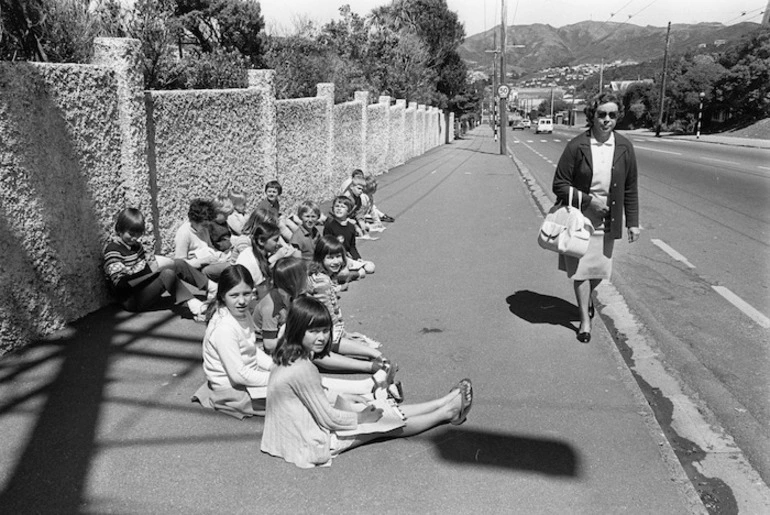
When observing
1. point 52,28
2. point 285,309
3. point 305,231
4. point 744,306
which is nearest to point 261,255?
point 285,309

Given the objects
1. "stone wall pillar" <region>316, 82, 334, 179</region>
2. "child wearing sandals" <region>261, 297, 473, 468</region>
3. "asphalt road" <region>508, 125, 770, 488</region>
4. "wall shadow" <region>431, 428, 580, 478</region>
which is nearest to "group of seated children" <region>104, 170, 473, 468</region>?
"child wearing sandals" <region>261, 297, 473, 468</region>

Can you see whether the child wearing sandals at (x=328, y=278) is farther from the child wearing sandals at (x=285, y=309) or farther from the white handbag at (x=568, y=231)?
the white handbag at (x=568, y=231)

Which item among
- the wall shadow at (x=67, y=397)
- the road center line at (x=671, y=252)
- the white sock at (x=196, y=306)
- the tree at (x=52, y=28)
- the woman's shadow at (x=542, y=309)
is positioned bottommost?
the wall shadow at (x=67, y=397)

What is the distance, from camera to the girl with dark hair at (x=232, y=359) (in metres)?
4.04

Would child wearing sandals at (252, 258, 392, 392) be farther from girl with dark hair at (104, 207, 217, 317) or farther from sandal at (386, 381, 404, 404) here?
girl with dark hair at (104, 207, 217, 317)

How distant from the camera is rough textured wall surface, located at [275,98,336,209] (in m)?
10.7

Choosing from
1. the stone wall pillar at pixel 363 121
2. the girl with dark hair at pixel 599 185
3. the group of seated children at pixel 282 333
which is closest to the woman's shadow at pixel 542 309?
the girl with dark hair at pixel 599 185

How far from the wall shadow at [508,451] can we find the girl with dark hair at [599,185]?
6.24 ft

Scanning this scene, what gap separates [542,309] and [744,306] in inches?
79.6

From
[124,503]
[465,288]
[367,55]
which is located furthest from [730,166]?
[124,503]

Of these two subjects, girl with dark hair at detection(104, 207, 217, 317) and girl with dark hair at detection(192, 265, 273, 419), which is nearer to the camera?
girl with dark hair at detection(192, 265, 273, 419)

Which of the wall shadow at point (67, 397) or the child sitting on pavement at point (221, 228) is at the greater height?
the child sitting on pavement at point (221, 228)

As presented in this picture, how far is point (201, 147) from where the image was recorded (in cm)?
797

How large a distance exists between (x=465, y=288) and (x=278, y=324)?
2.82 meters
